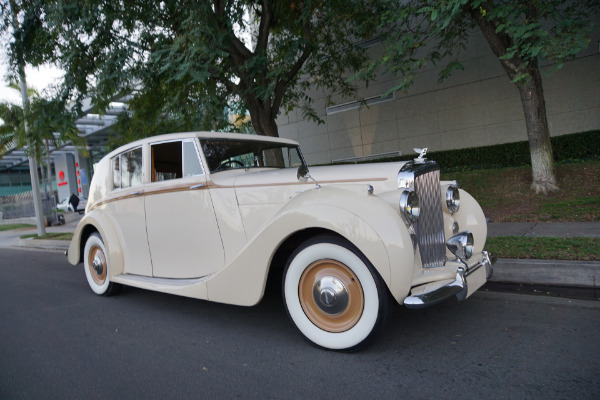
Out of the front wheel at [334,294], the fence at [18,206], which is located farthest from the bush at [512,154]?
the fence at [18,206]

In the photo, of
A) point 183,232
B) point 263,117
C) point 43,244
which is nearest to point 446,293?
point 183,232

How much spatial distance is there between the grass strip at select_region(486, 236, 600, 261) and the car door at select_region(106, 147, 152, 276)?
3881mm

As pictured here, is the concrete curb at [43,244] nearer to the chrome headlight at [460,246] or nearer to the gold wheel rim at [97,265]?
the gold wheel rim at [97,265]

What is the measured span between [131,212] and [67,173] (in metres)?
37.6

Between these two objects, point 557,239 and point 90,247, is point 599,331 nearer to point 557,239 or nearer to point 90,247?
point 557,239

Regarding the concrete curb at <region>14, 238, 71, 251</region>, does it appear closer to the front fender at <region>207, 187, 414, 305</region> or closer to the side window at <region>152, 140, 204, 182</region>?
the side window at <region>152, 140, 204, 182</region>

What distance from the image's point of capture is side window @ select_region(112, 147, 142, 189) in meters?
4.05

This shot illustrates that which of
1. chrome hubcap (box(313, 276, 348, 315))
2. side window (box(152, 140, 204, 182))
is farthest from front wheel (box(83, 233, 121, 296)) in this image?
chrome hubcap (box(313, 276, 348, 315))

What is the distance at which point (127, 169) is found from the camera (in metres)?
→ 4.24

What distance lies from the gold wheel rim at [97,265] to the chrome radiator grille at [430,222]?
3.68 metres

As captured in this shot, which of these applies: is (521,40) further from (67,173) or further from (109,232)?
(67,173)

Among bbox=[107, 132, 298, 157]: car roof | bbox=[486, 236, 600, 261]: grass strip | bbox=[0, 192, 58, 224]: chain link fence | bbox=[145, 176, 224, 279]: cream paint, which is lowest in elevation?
bbox=[486, 236, 600, 261]: grass strip

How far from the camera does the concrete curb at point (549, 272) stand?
364 cm

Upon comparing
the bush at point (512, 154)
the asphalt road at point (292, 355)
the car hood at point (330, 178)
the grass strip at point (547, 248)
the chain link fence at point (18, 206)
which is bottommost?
the asphalt road at point (292, 355)
